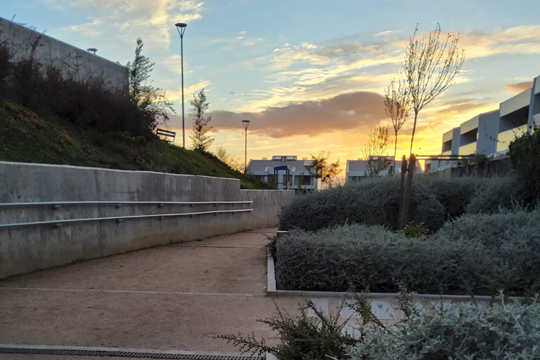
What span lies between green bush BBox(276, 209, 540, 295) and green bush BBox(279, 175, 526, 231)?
2.38m

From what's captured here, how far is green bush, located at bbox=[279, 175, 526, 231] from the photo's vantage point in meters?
8.43

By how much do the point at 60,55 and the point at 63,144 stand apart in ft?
21.4

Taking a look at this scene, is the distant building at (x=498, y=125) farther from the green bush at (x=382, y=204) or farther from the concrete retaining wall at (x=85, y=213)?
the concrete retaining wall at (x=85, y=213)

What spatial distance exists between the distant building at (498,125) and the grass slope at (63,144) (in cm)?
1806

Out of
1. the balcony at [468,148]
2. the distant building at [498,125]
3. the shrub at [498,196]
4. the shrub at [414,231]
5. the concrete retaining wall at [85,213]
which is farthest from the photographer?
the balcony at [468,148]

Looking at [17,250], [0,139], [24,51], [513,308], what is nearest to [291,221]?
[17,250]

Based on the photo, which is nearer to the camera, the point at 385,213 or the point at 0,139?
the point at 0,139

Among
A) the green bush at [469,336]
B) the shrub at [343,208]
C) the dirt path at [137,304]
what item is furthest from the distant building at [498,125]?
the green bush at [469,336]

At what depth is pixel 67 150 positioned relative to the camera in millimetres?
8859

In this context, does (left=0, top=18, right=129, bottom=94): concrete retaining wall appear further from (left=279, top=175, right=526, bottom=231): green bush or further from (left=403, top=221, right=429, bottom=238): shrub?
(left=403, top=221, right=429, bottom=238): shrub

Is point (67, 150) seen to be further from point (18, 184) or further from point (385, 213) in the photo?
point (385, 213)

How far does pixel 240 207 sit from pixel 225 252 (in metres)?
5.45

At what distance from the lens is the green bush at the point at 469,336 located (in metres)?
1.50

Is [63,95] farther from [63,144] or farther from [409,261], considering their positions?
[409,261]
